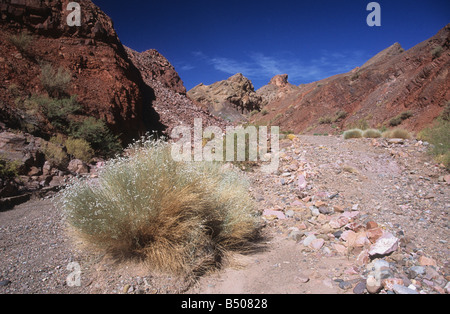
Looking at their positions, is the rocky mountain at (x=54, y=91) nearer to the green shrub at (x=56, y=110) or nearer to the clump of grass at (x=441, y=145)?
the green shrub at (x=56, y=110)

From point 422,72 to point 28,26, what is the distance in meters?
20.6

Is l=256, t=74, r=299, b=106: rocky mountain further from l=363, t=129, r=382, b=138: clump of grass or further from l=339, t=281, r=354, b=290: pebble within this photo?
l=339, t=281, r=354, b=290: pebble

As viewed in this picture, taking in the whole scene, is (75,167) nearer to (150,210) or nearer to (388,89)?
(150,210)

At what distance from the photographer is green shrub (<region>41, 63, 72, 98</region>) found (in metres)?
7.92

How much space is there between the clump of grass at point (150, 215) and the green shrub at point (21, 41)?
29.1 feet

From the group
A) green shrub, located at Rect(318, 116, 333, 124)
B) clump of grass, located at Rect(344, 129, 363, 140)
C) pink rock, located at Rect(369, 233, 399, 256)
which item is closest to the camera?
pink rock, located at Rect(369, 233, 399, 256)

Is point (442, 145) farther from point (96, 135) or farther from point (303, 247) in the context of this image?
point (96, 135)

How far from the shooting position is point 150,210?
236 cm

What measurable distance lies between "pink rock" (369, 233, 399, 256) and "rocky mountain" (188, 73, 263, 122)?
27147 mm

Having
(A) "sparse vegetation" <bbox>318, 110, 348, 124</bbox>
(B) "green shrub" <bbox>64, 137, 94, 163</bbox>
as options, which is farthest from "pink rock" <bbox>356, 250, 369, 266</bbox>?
(A) "sparse vegetation" <bbox>318, 110, 348, 124</bbox>

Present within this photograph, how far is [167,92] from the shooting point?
1664 cm

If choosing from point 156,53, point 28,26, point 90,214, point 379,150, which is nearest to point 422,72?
point 379,150

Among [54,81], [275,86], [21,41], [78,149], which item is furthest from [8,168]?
[275,86]

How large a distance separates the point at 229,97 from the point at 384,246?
31.3m
